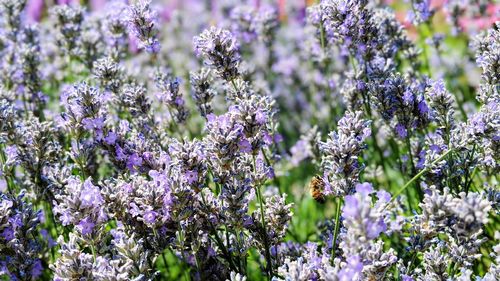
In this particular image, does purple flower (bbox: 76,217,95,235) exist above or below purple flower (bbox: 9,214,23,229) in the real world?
below

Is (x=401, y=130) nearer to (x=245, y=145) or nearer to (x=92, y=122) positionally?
(x=245, y=145)

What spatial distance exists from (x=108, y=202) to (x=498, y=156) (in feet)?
5.67

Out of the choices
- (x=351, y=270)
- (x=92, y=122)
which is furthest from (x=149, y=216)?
(x=351, y=270)

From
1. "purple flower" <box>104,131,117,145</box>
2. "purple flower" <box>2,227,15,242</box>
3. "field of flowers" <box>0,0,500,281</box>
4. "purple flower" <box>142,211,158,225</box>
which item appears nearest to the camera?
"field of flowers" <box>0,0,500,281</box>

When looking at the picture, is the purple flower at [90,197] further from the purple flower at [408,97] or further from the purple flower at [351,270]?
the purple flower at [408,97]

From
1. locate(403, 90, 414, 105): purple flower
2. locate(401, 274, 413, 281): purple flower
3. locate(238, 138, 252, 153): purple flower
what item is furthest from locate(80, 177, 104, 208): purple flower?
locate(403, 90, 414, 105): purple flower

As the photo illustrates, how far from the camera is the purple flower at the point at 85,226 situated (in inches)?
95.0

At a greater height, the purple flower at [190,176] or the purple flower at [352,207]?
the purple flower at [190,176]

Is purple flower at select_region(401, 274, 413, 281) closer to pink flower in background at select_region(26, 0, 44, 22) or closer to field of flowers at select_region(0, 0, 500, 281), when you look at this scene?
field of flowers at select_region(0, 0, 500, 281)

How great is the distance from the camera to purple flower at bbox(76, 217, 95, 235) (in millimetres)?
2414

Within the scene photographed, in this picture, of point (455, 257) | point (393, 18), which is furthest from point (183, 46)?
point (455, 257)

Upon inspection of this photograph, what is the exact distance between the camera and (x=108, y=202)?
2584 mm

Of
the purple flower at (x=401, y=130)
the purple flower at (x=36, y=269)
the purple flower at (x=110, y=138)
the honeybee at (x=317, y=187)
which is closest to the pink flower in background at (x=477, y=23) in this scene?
the purple flower at (x=401, y=130)

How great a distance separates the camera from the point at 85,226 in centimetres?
A: 242
